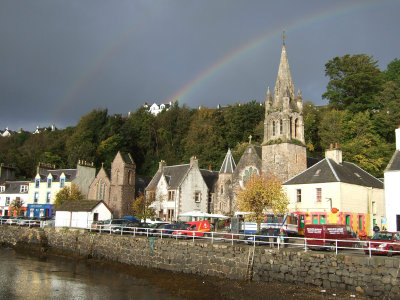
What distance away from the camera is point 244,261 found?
23328mm

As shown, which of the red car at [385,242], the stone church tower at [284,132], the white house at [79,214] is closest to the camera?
the red car at [385,242]

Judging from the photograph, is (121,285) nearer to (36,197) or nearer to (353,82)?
(36,197)

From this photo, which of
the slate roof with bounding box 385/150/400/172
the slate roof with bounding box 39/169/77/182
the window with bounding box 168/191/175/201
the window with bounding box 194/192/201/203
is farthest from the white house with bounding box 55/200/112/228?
the slate roof with bounding box 385/150/400/172

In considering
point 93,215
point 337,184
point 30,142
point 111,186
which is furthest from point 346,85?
point 30,142

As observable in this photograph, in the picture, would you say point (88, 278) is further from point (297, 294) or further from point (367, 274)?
point (367, 274)

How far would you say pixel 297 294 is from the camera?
63.4ft

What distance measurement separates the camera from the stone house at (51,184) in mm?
62250

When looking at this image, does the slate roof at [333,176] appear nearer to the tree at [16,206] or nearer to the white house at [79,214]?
the white house at [79,214]

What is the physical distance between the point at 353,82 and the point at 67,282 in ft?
173

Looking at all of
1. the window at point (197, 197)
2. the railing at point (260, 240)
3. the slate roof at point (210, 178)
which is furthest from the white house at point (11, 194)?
the slate roof at point (210, 178)

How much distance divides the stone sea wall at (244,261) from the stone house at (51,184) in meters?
25.7

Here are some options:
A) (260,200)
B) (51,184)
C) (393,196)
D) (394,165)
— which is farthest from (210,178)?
(393,196)

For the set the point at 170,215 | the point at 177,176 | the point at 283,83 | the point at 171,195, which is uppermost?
the point at 283,83

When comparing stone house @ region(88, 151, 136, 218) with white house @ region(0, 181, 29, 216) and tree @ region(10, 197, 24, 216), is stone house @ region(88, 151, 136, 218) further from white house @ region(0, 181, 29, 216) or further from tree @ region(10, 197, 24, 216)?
white house @ region(0, 181, 29, 216)
